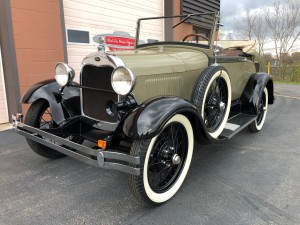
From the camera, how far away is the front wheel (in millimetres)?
2092

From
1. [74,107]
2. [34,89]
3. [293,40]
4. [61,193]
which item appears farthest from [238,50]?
[293,40]

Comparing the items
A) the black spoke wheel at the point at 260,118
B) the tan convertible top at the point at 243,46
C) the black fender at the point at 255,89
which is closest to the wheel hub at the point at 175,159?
the black fender at the point at 255,89

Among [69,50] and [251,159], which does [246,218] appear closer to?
[251,159]

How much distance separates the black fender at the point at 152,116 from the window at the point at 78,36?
4.01m

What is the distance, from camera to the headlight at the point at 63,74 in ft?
9.39

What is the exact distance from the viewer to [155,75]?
2.72 meters

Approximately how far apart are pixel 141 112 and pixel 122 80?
1.17 feet

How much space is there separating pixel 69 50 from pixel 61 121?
124 inches

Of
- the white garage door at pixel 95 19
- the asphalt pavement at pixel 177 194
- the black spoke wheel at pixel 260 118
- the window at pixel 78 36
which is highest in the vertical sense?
the white garage door at pixel 95 19

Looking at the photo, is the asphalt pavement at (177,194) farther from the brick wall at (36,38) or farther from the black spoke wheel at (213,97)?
the brick wall at (36,38)

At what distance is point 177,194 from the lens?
2.52m

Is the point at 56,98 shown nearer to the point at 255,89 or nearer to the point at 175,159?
the point at 175,159

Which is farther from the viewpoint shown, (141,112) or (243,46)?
(243,46)

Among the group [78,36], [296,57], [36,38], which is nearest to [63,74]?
[36,38]
